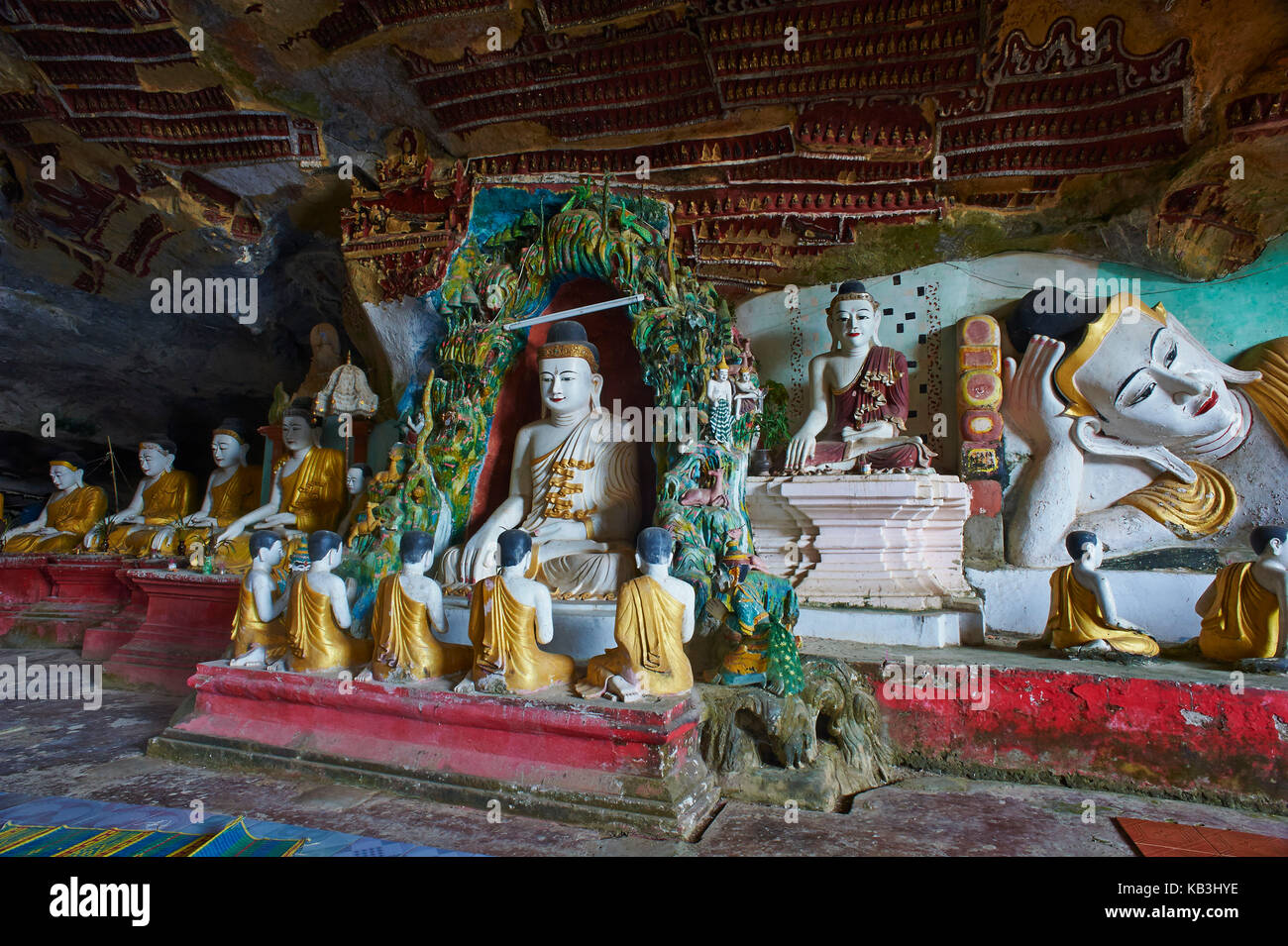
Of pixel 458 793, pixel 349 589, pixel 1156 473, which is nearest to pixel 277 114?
pixel 349 589

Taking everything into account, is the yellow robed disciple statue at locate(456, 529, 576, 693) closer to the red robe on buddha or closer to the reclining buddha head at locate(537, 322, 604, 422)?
the reclining buddha head at locate(537, 322, 604, 422)

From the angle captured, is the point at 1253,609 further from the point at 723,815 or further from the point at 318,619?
the point at 318,619

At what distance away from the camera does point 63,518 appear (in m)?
8.15

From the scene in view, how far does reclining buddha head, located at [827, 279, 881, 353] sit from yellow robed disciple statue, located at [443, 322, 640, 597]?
2.07 metres

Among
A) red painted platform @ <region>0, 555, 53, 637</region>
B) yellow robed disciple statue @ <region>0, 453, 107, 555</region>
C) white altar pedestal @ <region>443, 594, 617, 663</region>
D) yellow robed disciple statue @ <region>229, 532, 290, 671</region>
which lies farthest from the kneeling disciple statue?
yellow robed disciple statue @ <region>0, 453, 107, 555</region>

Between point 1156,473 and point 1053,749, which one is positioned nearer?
point 1053,749

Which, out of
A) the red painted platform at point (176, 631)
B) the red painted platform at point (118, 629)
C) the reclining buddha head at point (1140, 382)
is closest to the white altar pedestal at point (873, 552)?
the reclining buddha head at point (1140, 382)

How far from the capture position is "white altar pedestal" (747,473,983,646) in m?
4.42

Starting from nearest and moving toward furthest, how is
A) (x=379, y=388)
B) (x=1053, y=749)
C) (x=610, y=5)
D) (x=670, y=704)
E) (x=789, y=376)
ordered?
(x=670, y=704) < (x=1053, y=749) < (x=610, y=5) < (x=789, y=376) < (x=379, y=388)

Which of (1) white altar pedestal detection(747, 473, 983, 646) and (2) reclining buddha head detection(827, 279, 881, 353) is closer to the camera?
(1) white altar pedestal detection(747, 473, 983, 646)

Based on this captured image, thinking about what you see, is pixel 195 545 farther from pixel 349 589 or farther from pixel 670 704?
pixel 670 704

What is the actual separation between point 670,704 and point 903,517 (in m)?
2.56

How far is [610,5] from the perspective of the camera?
Result: 15.2 feet

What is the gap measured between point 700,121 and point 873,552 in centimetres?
336
